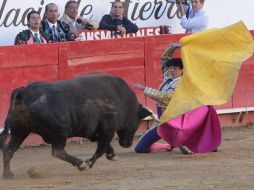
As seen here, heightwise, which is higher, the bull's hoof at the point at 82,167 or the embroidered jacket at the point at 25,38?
the embroidered jacket at the point at 25,38

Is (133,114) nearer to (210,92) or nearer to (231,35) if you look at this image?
(210,92)

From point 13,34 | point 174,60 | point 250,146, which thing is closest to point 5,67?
point 13,34

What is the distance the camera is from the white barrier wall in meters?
11.1

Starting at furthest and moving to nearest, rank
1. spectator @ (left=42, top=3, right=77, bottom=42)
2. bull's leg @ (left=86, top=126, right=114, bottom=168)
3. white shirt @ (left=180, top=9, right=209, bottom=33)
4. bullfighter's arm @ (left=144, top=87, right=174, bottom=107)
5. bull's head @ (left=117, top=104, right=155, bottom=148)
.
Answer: white shirt @ (left=180, top=9, right=209, bottom=33), spectator @ (left=42, top=3, right=77, bottom=42), bullfighter's arm @ (left=144, top=87, right=174, bottom=107), bull's head @ (left=117, top=104, right=155, bottom=148), bull's leg @ (left=86, top=126, right=114, bottom=168)

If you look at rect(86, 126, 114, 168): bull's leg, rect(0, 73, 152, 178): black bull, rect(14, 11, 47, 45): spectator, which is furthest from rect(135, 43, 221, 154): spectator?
rect(14, 11, 47, 45): spectator

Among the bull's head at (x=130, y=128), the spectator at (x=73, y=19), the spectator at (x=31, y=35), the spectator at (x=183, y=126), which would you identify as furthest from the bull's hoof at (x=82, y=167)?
the spectator at (x=73, y=19)

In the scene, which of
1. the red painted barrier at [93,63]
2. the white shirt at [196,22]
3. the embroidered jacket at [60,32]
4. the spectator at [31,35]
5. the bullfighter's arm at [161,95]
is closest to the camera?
the bullfighter's arm at [161,95]

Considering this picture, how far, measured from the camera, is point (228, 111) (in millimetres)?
11258

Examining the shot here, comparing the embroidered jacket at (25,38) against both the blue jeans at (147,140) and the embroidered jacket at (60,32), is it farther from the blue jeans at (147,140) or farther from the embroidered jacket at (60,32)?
the blue jeans at (147,140)

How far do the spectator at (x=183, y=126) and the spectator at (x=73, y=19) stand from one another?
213 centimetres

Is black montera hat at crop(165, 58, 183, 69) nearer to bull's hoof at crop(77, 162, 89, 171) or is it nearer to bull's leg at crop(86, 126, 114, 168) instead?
bull's leg at crop(86, 126, 114, 168)

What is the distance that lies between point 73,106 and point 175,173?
112 cm

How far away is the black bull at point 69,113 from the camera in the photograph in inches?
285

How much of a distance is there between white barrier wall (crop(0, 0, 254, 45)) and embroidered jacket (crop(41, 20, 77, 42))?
835 millimetres
